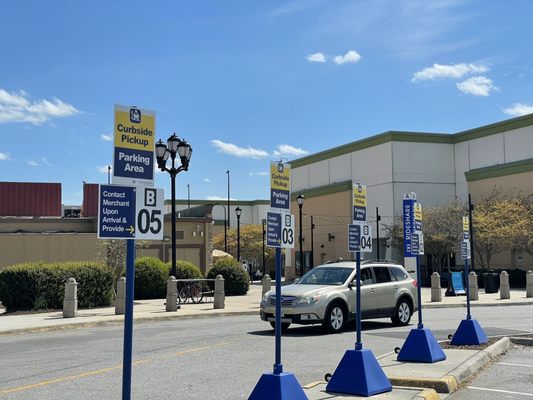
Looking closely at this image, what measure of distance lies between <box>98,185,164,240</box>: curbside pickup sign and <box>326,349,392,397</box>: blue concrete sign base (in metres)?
3.31

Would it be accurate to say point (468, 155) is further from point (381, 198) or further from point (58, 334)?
point (58, 334)

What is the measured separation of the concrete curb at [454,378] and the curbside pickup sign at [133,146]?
15.1ft

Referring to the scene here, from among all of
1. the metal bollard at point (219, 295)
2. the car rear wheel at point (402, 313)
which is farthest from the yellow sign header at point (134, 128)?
Answer: the metal bollard at point (219, 295)

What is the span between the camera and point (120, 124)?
18.0 ft

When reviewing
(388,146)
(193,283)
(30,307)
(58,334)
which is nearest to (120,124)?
(58,334)

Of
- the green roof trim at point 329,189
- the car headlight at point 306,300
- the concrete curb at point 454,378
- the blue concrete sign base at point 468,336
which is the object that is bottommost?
the concrete curb at point 454,378

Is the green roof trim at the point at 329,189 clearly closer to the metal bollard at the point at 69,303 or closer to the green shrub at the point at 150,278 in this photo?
the green shrub at the point at 150,278

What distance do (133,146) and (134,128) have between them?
164mm

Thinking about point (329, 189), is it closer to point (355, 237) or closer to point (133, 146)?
point (355, 237)

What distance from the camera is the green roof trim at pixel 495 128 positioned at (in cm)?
5659

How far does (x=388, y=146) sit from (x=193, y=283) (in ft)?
129

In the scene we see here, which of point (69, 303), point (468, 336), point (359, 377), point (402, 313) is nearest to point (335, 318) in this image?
point (402, 313)

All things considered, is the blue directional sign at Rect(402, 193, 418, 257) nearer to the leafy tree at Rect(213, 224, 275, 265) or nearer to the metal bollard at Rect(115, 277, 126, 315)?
the metal bollard at Rect(115, 277, 126, 315)

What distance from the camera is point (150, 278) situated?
94.4ft
